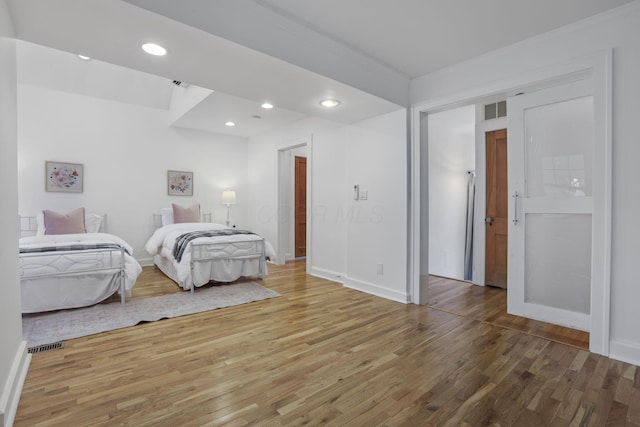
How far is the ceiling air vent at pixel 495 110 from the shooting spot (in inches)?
157

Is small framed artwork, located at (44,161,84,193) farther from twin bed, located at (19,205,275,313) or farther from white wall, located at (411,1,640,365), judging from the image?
white wall, located at (411,1,640,365)

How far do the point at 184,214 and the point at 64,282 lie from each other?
2538mm

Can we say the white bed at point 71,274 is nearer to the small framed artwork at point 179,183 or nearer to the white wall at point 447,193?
Answer: the small framed artwork at point 179,183

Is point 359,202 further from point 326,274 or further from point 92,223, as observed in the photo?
point 92,223

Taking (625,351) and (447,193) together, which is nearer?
(625,351)

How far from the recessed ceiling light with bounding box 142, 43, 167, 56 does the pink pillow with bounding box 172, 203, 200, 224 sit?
3719mm

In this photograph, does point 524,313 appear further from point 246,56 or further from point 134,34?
point 134,34

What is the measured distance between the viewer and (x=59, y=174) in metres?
4.88

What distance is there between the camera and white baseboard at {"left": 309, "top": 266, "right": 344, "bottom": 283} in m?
4.59

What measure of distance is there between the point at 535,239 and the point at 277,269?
3782 millimetres

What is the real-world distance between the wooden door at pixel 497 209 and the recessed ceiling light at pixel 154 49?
3863mm

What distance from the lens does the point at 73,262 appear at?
3.22 metres

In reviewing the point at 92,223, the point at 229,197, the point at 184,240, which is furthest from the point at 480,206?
the point at 92,223

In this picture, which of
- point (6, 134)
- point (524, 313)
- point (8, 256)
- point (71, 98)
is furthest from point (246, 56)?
point (71, 98)
